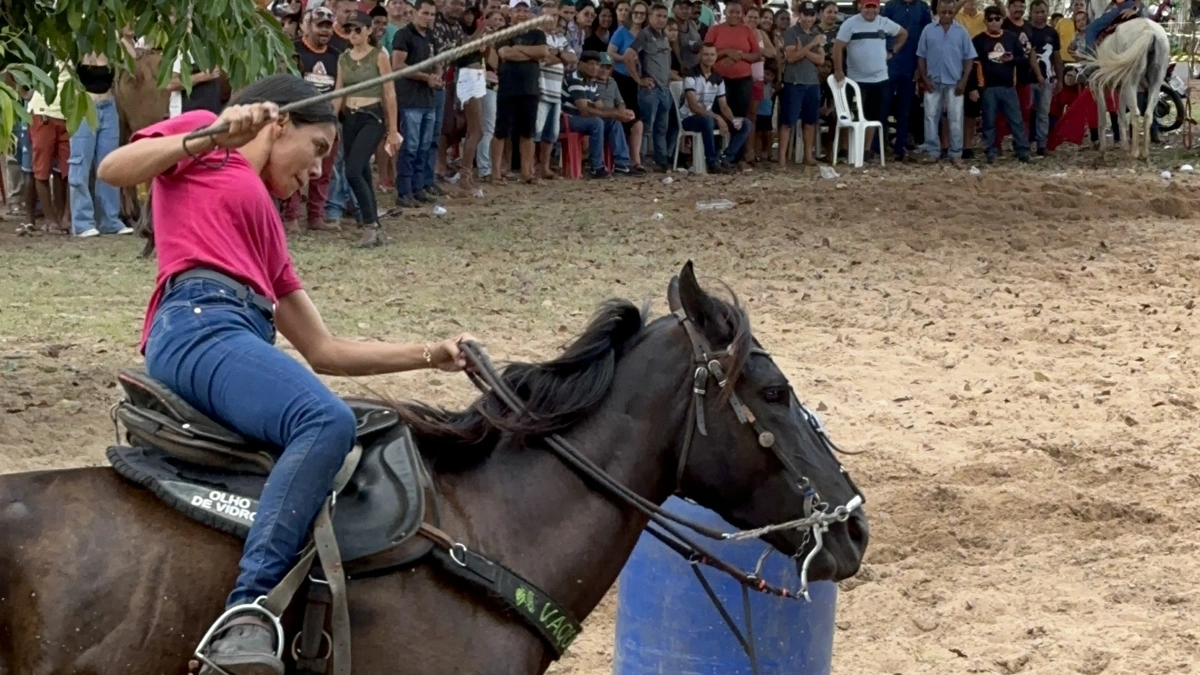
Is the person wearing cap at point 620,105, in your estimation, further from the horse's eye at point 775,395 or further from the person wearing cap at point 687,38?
the horse's eye at point 775,395

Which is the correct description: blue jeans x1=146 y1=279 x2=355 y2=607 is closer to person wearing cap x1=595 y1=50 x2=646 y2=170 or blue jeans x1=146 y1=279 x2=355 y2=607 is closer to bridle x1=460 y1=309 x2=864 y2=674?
bridle x1=460 y1=309 x2=864 y2=674

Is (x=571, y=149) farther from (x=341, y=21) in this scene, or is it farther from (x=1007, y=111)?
(x=1007, y=111)

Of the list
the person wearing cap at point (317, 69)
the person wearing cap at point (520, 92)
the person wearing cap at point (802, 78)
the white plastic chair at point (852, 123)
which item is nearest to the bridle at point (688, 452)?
the person wearing cap at point (317, 69)

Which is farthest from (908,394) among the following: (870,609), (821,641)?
(821,641)

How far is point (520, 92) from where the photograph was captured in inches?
663

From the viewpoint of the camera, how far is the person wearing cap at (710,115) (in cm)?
1930

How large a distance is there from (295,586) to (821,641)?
2.01 metres

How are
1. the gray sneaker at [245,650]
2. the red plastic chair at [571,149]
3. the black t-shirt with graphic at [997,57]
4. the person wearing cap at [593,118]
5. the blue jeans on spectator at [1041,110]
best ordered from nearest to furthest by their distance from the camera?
the gray sneaker at [245,650] → the person wearing cap at [593,118] → the red plastic chair at [571,149] → the black t-shirt with graphic at [997,57] → the blue jeans on spectator at [1041,110]

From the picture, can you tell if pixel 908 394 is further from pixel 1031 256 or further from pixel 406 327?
pixel 1031 256

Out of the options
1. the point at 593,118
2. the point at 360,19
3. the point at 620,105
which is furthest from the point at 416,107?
the point at 620,105

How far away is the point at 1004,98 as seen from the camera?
20.6 meters

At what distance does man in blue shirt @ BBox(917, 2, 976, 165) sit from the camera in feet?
66.5

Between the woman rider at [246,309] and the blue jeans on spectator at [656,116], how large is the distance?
1536 centimetres

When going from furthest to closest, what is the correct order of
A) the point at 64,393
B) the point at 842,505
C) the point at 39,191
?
the point at 39,191 → the point at 64,393 → the point at 842,505
